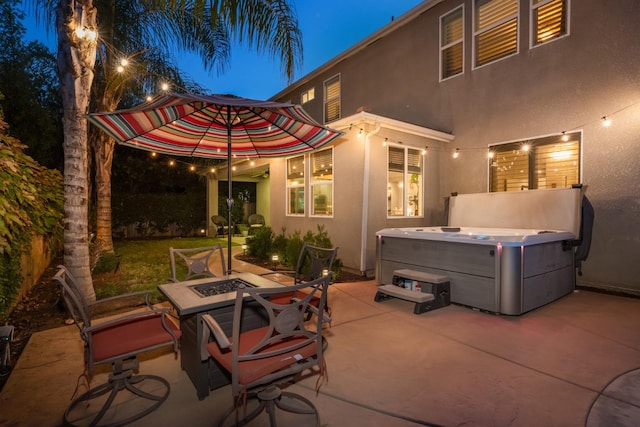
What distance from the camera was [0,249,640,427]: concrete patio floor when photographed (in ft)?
7.28

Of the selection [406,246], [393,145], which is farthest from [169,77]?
[406,246]

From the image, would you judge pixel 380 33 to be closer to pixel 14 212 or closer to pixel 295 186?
→ pixel 295 186

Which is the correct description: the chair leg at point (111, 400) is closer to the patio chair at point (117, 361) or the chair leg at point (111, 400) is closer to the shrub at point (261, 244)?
the patio chair at point (117, 361)

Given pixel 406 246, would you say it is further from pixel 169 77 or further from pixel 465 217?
pixel 169 77

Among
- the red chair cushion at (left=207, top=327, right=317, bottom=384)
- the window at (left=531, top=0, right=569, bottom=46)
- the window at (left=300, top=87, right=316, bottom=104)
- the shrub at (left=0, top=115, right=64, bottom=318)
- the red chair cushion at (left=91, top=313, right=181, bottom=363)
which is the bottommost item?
the red chair cushion at (left=91, top=313, right=181, bottom=363)

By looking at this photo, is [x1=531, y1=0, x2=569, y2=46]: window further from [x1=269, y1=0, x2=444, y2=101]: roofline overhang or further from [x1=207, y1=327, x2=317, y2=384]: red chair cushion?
[x1=207, y1=327, x2=317, y2=384]: red chair cushion

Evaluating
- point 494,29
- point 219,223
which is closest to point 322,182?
point 494,29

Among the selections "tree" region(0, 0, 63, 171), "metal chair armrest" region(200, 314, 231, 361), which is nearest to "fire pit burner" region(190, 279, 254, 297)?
"metal chair armrest" region(200, 314, 231, 361)

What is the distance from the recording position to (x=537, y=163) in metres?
6.41

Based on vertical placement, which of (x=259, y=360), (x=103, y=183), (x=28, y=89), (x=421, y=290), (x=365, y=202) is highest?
(x=28, y=89)

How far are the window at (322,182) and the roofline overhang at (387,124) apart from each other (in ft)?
3.02

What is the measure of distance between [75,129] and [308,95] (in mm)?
9098

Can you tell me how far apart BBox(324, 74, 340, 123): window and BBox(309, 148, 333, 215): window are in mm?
3534

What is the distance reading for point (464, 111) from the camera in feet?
24.3
